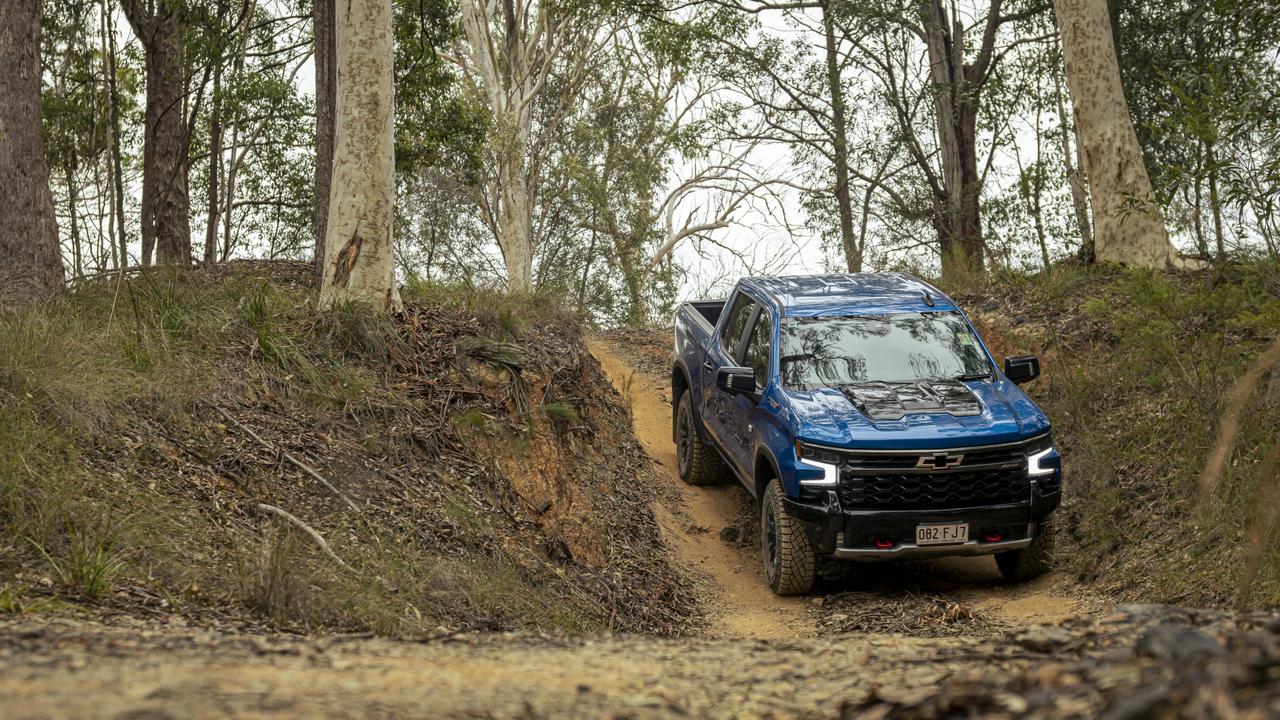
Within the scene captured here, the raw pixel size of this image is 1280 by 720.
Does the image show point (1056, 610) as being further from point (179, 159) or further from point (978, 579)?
point (179, 159)

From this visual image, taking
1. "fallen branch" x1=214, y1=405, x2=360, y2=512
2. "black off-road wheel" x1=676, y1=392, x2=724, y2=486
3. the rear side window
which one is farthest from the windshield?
"fallen branch" x1=214, y1=405, x2=360, y2=512

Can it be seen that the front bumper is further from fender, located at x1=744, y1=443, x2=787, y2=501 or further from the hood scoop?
the hood scoop

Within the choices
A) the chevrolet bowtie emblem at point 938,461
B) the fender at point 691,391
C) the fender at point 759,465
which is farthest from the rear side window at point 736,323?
the chevrolet bowtie emblem at point 938,461

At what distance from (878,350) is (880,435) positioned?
142 centimetres

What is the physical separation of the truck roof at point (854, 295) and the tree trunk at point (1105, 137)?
16.0 feet

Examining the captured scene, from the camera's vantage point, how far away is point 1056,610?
8.03 m

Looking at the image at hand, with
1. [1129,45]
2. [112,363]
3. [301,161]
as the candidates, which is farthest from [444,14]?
[112,363]

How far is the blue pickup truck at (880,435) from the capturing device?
8008mm

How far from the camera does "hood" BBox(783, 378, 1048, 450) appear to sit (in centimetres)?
801

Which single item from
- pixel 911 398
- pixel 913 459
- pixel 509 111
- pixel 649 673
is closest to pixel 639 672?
pixel 649 673

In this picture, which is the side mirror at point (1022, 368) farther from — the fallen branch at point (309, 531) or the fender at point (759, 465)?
the fallen branch at point (309, 531)

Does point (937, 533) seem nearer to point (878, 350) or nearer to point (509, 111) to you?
point (878, 350)

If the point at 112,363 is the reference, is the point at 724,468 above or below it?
below

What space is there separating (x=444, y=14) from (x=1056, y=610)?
17855mm
